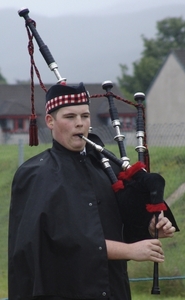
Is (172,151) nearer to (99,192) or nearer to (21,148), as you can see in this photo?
(21,148)

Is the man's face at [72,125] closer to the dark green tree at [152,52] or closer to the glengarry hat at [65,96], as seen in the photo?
the glengarry hat at [65,96]

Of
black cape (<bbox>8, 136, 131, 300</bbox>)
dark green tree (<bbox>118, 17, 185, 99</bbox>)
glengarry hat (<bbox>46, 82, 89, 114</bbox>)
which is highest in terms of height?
dark green tree (<bbox>118, 17, 185, 99</bbox>)

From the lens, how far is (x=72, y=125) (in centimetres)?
365

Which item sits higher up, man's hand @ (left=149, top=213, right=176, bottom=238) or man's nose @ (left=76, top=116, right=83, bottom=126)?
man's nose @ (left=76, top=116, right=83, bottom=126)

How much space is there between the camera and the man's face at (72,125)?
366cm

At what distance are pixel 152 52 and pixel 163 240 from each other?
62.5 m

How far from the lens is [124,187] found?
3746 mm

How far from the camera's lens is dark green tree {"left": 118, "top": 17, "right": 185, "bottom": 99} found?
2635 inches

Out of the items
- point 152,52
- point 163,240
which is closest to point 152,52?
point 152,52

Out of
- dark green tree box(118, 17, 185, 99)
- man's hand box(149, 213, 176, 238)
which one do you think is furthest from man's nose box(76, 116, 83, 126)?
dark green tree box(118, 17, 185, 99)

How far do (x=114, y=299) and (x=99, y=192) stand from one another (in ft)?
1.67

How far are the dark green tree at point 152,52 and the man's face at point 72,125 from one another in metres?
62.9

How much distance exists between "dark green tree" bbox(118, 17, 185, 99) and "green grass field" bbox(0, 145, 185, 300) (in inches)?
2282

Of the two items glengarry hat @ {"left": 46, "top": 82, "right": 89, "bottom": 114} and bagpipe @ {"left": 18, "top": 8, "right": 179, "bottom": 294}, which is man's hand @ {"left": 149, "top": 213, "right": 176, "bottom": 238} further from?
glengarry hat @ {"left": 46, "top": 82, "right": 89, "bottom": 114}
